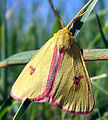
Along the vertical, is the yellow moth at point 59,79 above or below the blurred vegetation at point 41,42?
above

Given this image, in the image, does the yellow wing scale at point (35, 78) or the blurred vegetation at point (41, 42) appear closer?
the yellow wing scale at point (35, 78)

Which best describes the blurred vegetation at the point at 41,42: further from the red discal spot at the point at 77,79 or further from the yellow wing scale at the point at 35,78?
the red discal spot at the point at 77,79

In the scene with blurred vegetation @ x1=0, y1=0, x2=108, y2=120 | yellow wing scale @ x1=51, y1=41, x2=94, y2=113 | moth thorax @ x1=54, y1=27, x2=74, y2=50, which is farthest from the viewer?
blurred vegetation @ x1=0, y1=0, x2=108, y2=120

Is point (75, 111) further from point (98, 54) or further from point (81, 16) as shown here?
point (81, 16)

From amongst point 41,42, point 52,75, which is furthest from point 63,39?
point 41,42

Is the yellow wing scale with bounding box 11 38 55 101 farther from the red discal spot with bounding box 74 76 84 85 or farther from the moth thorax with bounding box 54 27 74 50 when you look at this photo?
the red discal spot with bounding box 74 76 84 85

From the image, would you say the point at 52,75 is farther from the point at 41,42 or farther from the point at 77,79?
the point at 41,42

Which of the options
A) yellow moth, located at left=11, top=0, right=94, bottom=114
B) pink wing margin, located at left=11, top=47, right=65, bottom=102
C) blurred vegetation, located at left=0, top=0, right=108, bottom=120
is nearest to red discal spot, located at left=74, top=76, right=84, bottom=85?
yellow moth, located at left=11, top=0, right=94, bottom=114

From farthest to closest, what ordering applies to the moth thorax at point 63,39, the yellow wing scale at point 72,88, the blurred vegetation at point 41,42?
the blurred vegetation at point 41,42 < the moth thorax at point 63,39 < the yellow wing scale at point 72,88

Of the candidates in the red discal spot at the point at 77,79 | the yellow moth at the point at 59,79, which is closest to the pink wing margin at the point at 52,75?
the yellow moth at the point at 59,79
